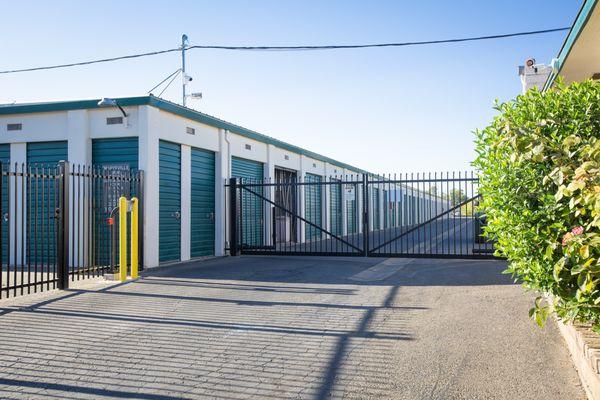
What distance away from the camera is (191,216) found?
1380 cm

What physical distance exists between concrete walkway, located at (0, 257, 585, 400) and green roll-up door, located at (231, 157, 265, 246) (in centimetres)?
713

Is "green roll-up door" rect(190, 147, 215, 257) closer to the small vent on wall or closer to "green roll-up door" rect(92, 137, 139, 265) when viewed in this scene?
"green roll-up door" rect(92, 137, 139, 265)

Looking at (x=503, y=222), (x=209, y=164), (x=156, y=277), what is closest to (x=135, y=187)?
(x=156, y=277)

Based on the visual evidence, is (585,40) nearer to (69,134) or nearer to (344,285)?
(344,285)

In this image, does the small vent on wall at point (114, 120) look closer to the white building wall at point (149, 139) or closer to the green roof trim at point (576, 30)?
the white building wall at point (149, 139)

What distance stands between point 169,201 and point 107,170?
167cm

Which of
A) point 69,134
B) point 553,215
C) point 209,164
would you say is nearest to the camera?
point 553,215

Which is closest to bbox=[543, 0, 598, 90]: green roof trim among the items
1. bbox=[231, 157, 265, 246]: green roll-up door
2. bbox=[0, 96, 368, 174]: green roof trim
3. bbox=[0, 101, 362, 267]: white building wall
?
bbox=[0, 101, 362, 267]: white building wall

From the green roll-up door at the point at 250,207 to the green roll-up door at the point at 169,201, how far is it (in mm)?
3181

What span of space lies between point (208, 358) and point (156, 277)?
5542 mm

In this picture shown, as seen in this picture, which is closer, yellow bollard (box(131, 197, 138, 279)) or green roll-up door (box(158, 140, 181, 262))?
yellow bollard (box(131, 197, 138, 279))

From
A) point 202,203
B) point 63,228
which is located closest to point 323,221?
point 202,203

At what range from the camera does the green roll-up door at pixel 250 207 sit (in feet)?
53.4

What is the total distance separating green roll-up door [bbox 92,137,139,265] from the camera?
11.2 meters
